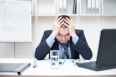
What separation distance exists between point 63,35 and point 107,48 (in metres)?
0.71

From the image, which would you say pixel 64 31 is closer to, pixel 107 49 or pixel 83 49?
pixel 83 49

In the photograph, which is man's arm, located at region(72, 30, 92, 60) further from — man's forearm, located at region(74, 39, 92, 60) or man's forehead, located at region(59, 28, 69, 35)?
man's forehead, located at region(59, 28, 69, 35)

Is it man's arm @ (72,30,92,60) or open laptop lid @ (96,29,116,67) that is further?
man's arm @ (72,30,92,60)

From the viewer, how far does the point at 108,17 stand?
10.7 feet

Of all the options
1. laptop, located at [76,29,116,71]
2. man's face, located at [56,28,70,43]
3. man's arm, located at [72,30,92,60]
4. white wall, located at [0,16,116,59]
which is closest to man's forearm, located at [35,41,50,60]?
man's face, located at [56,28,70,43]

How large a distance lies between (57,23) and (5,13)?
1.63 meters

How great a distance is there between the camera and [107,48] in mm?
1082

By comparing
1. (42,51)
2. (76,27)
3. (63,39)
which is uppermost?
(76,27)

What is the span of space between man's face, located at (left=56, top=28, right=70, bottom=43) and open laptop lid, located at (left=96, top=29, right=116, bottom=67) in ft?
2.16

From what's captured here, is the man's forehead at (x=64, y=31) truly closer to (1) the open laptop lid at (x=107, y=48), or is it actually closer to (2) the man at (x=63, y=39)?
(2) the man at (x=63, y=39)

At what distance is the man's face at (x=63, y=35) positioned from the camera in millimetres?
1709

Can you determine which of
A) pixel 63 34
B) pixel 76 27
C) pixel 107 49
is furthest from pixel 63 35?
pixel 76 27

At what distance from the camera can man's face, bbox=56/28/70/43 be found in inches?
67.3

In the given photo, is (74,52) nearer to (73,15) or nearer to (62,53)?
(62,53)
